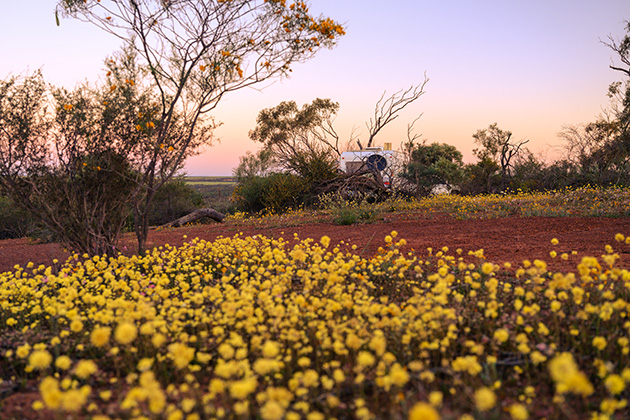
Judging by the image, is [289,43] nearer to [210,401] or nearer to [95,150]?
[95,150]

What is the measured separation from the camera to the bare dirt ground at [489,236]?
584 cm

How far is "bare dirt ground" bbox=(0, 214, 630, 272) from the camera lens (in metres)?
5.84

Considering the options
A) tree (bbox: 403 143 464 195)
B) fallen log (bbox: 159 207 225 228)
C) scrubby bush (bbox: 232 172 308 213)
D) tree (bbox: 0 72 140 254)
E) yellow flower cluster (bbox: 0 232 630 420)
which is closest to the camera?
yellow flower cluster (bbox: 0 232 630 420)

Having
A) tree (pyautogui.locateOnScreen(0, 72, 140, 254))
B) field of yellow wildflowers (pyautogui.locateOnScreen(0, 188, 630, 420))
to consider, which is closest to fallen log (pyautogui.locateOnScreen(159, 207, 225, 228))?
tree (pyautogui.locateOnScreen(0, 72, 140, 254))

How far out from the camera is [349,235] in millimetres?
8664

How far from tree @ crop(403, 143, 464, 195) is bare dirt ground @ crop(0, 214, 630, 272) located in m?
8.07

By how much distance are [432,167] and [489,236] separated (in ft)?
46.0

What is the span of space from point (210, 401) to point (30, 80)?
224 inches

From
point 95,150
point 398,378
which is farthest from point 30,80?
point 398,378

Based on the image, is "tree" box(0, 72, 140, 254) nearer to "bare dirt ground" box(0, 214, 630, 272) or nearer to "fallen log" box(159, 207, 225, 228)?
"bare dirt ground" box(0, 214, 630, 272)

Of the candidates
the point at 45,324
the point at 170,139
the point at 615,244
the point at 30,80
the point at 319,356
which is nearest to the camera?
the point at 319,356

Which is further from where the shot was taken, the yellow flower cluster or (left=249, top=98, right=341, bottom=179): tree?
(left=249, top=98, right=341, bottom=179): tree

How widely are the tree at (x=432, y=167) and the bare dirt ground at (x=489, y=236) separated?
26.5 feet

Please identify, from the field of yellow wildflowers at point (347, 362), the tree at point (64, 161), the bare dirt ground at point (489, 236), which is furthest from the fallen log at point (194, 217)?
the field of yellow wildflowers at point (347, 362)
